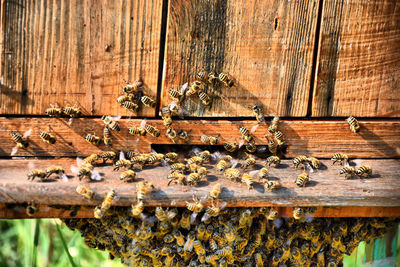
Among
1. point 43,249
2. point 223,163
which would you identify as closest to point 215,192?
point 223,163

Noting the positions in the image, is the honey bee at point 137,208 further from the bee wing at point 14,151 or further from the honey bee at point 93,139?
the bee wing at point 14,151

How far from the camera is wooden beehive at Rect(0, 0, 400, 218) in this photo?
3396mm

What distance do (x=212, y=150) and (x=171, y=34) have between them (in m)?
1.05

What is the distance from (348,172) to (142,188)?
1.60 m

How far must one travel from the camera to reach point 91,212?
3588 mm

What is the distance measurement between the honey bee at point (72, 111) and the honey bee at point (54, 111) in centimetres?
4

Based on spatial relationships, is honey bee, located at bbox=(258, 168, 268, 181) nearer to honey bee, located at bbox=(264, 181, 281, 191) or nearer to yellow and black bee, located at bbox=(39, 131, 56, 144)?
honey bee, located at bbox=(264, 181, 281, 191)

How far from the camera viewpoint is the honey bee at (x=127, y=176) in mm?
3406

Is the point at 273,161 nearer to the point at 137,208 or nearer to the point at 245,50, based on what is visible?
the point at 245,50

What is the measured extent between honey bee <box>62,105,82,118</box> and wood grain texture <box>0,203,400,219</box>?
701mm

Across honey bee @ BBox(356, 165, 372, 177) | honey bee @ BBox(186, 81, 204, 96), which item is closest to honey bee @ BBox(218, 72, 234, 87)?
honey bee @ BBox(186, 81, 204, 96)

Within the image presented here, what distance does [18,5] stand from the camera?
329cm

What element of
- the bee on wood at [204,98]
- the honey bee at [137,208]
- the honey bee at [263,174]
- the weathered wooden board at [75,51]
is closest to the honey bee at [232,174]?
the honey bee at [263,174]

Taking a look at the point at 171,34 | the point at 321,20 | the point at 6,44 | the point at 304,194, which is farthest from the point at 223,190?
the point at 6,44
